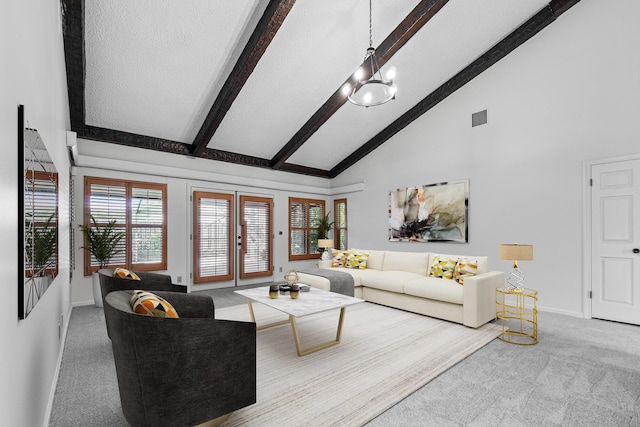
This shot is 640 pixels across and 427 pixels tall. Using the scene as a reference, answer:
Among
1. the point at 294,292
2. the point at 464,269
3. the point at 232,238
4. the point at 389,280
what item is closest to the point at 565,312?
the point at 464,269

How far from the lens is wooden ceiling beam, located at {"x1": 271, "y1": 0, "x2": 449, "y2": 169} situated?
3980 mm

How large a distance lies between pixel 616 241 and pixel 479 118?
101 inches

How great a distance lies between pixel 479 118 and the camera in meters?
5.29

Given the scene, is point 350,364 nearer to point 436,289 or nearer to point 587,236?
point 436,289

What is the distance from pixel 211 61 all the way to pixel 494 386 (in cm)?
470

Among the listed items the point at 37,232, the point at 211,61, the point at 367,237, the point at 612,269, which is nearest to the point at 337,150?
the point at 367,237

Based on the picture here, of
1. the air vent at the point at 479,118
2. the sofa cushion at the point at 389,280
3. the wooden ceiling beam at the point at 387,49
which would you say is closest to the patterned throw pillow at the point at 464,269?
the sofa cushion at the point at 389,280

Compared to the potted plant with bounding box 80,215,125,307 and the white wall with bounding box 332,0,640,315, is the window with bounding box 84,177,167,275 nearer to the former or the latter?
the potted plant with bounding box 80,215,125,307

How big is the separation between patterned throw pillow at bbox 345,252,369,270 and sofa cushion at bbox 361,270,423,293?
1.55 ft

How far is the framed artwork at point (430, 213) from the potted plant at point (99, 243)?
5013mm

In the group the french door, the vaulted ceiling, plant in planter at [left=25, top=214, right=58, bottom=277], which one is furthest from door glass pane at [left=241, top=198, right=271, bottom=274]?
plant in planter at [left=25, top=214, right=58, bottom=277]

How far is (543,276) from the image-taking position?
458 centimetres

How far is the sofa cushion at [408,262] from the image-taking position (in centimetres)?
501

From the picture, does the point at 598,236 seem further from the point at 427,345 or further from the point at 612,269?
the point at 427,345
